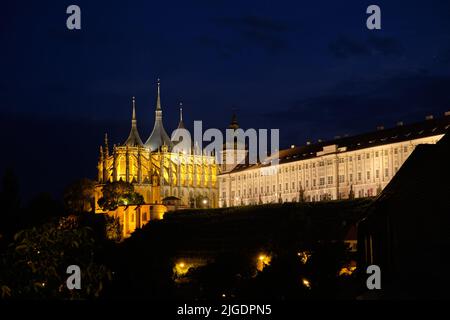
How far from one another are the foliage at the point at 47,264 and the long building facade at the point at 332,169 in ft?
198

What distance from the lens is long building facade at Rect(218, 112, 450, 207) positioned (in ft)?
263

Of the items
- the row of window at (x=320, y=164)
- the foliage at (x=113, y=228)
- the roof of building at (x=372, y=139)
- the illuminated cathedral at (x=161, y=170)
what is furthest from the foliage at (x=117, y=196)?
the roof of building at (x=372, y=139)

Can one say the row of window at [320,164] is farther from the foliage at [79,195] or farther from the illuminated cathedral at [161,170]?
the foliage at [79,195]

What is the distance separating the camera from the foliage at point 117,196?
3457 inches

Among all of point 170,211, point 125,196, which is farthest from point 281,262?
point 125,196

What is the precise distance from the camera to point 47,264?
13.5 m

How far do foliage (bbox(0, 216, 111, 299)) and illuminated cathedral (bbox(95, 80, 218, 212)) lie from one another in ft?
291

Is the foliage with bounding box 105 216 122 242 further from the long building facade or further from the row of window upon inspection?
the row of window

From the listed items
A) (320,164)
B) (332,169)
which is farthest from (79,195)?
(332,169)

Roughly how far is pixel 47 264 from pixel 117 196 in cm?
7646

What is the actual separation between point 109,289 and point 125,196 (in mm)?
60545

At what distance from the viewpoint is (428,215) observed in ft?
50.9
